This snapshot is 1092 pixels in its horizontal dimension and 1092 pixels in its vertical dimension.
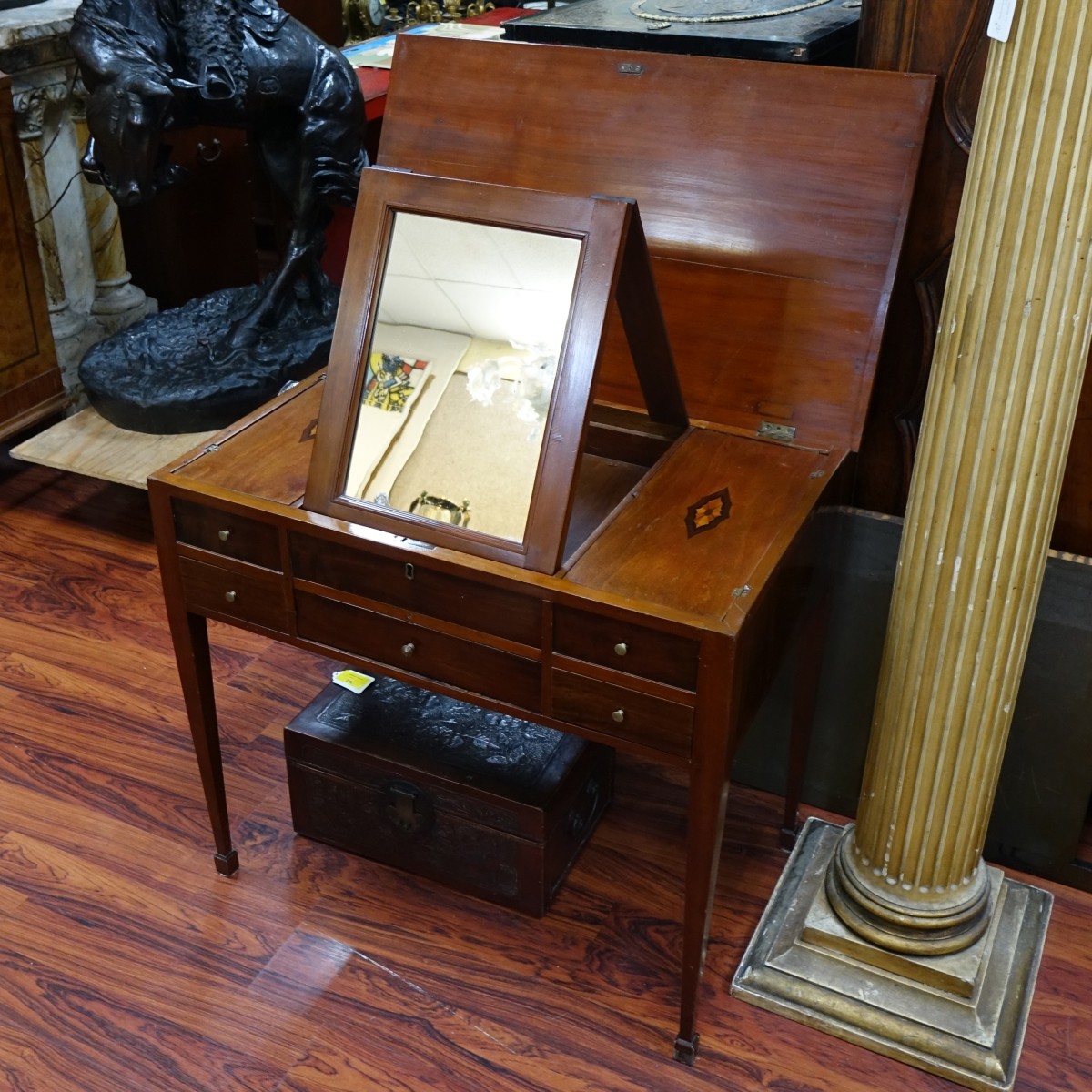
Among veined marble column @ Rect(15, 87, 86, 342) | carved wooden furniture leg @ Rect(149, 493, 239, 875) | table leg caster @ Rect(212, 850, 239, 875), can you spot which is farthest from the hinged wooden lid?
veined marble column @ Rect(15, 87, 86, 342)

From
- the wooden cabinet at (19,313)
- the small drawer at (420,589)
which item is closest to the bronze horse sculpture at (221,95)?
the wooden cabinet at (19,313)

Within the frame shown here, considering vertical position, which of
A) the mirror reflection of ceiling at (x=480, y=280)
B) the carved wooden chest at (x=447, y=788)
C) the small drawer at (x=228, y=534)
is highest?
the mirror reflection of ceiling at (x=480, y=280)

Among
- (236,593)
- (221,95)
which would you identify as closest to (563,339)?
(236,593)

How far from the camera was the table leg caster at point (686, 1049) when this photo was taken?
70.4 inches

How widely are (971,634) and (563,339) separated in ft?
2.11

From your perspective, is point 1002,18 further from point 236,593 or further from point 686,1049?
point 686,1049

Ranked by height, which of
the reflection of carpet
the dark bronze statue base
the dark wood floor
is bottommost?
the dark wood floor

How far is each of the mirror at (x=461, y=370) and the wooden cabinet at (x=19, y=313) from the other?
1.85 meters

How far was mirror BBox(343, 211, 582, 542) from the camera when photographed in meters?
1.53

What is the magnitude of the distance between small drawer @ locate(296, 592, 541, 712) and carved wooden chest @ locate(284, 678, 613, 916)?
34cm

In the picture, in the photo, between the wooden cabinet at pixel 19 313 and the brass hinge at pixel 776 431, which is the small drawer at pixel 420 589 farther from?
the wooden cabinet at pixel 19 313

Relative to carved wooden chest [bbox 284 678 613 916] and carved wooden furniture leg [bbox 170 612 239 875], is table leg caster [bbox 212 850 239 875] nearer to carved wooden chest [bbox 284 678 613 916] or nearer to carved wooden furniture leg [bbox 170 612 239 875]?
carved wooden furniture leg [bbox 170 612 239 875]

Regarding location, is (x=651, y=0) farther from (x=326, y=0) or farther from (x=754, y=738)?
(x=326, y=0)

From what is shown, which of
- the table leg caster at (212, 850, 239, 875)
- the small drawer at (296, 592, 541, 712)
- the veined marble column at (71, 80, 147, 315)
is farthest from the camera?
the veined marble column at (71, 80, 147, 315)
